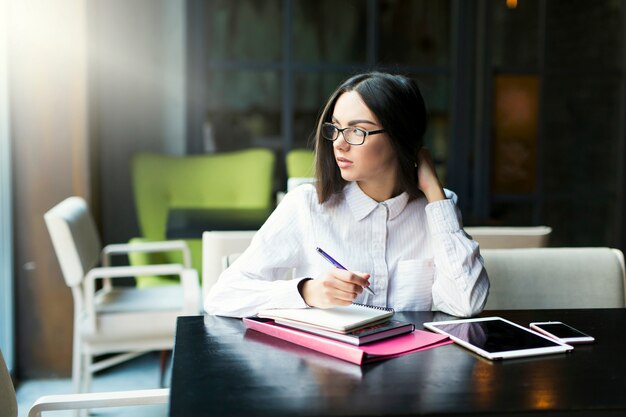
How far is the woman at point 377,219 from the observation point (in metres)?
1.85

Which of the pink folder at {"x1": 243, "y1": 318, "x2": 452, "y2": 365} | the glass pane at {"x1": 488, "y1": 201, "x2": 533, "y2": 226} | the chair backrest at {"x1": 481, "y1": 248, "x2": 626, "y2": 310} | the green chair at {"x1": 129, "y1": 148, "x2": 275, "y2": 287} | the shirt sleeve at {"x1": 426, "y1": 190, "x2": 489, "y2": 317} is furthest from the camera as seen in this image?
the glass pane at {"x1": 488, "y1": 201, "x2": 533, "y2": 226}

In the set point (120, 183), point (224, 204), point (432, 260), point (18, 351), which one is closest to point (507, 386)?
point (432, 260)

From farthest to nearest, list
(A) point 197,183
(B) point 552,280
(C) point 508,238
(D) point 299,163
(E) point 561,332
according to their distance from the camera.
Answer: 1. (D) point 299,163
2. (A) point 197,183
3. (C) point 508,238
4. (B) point 552,280
5. (E) point 561,332

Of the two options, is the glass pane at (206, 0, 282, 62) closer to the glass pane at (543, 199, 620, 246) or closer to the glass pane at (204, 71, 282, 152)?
the glass pane at (204, 71, 282, 152)

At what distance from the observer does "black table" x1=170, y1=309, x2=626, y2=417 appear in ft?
3.85

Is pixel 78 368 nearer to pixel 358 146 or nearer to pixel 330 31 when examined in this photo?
pixel 358 146

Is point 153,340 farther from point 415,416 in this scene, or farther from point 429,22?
point 429,22

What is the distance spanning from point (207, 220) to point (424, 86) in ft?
5.95

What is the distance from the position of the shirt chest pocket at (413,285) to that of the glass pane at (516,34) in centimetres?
315

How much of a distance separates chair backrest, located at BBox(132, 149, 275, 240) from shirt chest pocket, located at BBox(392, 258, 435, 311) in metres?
2.56

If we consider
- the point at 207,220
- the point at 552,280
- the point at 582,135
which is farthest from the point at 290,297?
the point at 582,135

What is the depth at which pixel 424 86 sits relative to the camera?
15.7ft

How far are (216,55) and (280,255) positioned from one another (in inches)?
117

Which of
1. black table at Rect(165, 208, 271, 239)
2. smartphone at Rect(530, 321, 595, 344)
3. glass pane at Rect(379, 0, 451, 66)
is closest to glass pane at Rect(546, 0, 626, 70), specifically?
glass pane at Rect(379, 0, 451, 66)
